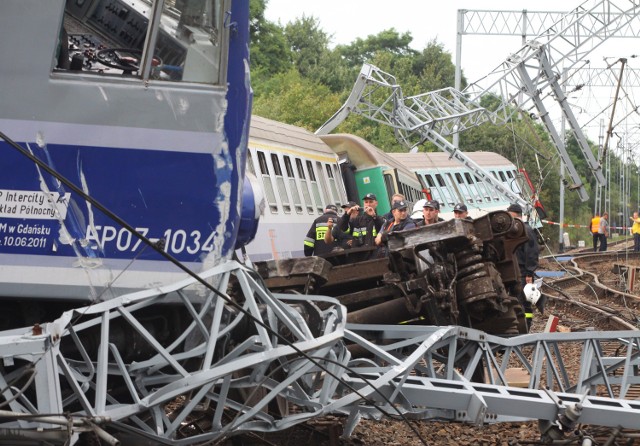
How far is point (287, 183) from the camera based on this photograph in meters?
19.0

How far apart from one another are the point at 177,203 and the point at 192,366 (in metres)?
1.22

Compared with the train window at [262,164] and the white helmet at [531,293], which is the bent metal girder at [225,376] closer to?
the white helmet at [531,293]

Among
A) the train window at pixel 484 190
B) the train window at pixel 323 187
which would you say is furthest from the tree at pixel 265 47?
the train window at pixel 323 187

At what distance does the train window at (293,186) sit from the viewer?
756 inches

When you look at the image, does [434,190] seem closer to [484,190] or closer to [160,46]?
[484,190]

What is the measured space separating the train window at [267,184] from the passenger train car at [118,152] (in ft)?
35.1

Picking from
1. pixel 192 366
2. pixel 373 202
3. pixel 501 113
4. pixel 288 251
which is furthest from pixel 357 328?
pixel 501 113

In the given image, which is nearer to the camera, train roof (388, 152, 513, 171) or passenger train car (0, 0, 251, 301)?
passenger train car (0, 0, 251, 301)

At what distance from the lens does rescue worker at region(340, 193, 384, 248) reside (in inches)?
562

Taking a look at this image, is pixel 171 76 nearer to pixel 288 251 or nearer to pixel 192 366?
pixel 192 366

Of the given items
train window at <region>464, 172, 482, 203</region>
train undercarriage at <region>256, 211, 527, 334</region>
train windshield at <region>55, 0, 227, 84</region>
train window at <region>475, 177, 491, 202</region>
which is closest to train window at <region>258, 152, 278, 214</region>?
train undercarriage at <region>256, 211, 527, 334</region>

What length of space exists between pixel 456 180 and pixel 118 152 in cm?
3262

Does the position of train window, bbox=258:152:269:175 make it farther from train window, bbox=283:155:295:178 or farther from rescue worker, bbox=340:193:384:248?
Result: rescue worker, bbox=340:193:384:248

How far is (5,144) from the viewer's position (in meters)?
6.39
